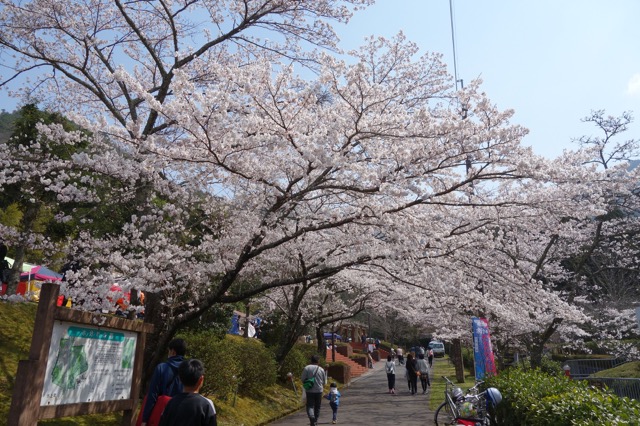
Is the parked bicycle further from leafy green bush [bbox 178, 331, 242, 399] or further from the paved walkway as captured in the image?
leafy green bush [bbox 178, 331, 242, 399]

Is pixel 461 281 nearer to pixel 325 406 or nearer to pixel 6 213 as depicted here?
pixel 325 406

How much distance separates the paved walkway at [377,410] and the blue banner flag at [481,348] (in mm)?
1695

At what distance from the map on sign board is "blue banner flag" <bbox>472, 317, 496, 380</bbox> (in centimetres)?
746

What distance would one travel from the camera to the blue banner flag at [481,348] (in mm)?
9922

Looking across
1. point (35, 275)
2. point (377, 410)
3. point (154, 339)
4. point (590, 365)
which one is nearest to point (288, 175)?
point (154, 339)

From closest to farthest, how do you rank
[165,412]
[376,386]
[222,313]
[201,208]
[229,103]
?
1. [165,412]
2. [229,103]
3. [201,208]
4. [222,313]
5. [376,386]

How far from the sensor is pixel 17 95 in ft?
33.9

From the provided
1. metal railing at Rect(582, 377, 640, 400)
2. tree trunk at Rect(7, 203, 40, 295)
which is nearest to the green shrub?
tree trunk at Rect(7, 203, 40, 295)

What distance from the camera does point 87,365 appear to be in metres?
4.78

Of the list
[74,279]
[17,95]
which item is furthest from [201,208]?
[17,95]

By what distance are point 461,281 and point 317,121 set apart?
4.53 metres

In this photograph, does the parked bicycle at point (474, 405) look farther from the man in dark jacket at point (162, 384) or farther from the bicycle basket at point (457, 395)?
the man in dark jacket at point (162, 384)

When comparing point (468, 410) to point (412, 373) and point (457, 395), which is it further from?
point (412, 373)

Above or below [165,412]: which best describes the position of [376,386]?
below
